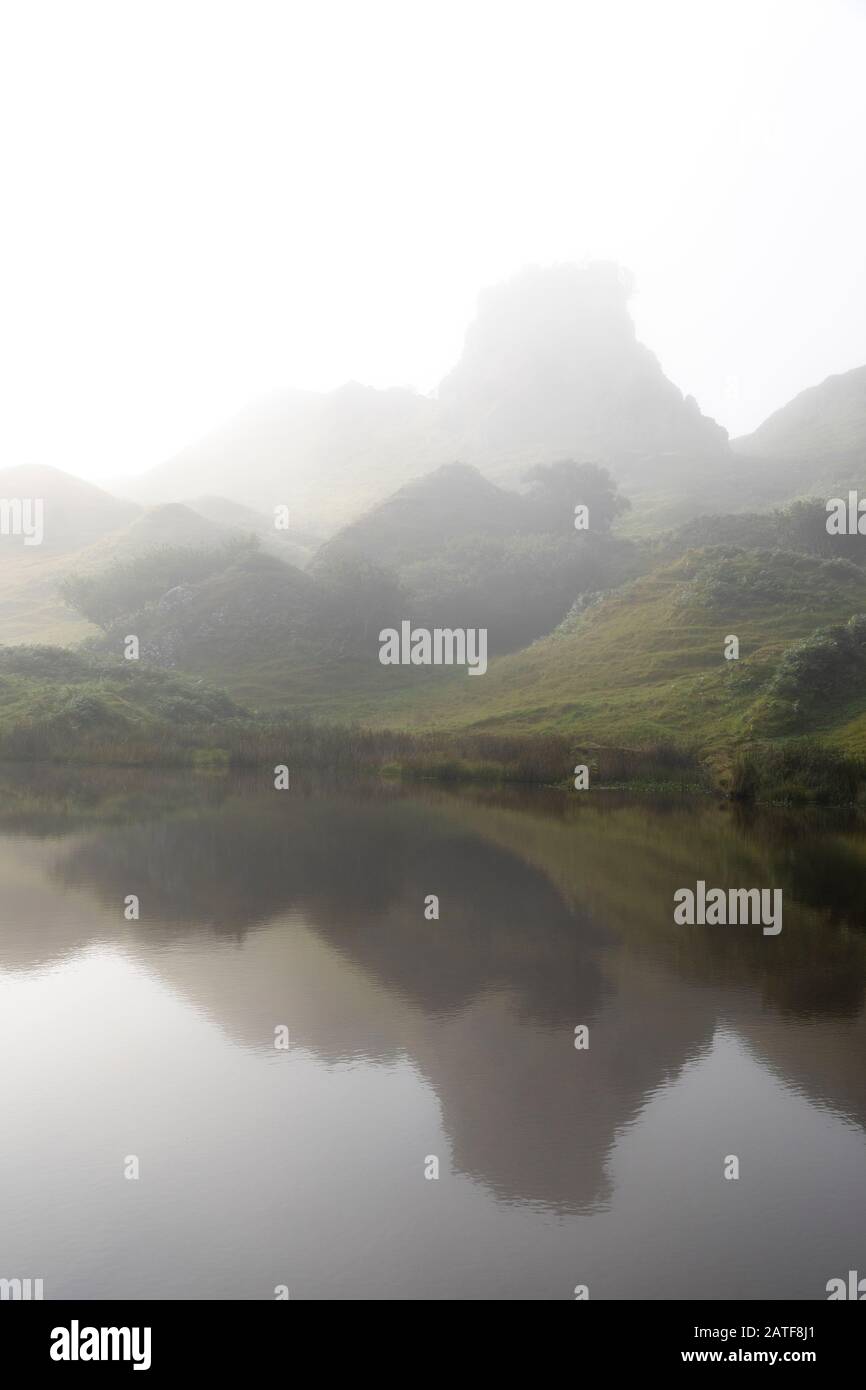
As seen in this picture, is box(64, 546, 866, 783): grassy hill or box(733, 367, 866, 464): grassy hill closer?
box(64, 546, 866, 783): grassy hill

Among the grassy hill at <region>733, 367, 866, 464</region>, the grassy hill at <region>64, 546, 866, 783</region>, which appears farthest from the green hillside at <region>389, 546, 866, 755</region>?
the grassy hill at <region>733, 367, 866, 464</region>

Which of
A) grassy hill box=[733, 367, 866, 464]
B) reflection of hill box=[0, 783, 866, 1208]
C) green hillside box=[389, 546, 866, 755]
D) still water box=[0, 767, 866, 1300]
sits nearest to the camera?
still water box=[0, 767, 866, 1300]

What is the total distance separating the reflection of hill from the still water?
58 mm

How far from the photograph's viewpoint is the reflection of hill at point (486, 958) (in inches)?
388

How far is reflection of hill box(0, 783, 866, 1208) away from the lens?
9.85 metres

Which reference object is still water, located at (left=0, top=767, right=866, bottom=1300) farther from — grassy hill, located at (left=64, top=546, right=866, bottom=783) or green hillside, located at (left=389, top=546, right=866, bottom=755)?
green hillside, located at (left=389, top=546, right=866, bottom=755)

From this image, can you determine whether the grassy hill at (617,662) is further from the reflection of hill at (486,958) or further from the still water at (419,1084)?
the still water at (419,1084)

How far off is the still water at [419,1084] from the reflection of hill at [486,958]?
58 millimetres

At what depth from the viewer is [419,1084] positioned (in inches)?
388

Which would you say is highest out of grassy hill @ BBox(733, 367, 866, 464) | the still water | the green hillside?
grassy hill @ BBox(733, 367, 866, 464)

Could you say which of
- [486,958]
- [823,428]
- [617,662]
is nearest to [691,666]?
[617,662]

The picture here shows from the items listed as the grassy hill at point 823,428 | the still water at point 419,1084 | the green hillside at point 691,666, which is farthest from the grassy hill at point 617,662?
the grassy hill at point 823,428

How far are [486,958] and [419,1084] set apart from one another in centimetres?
476
